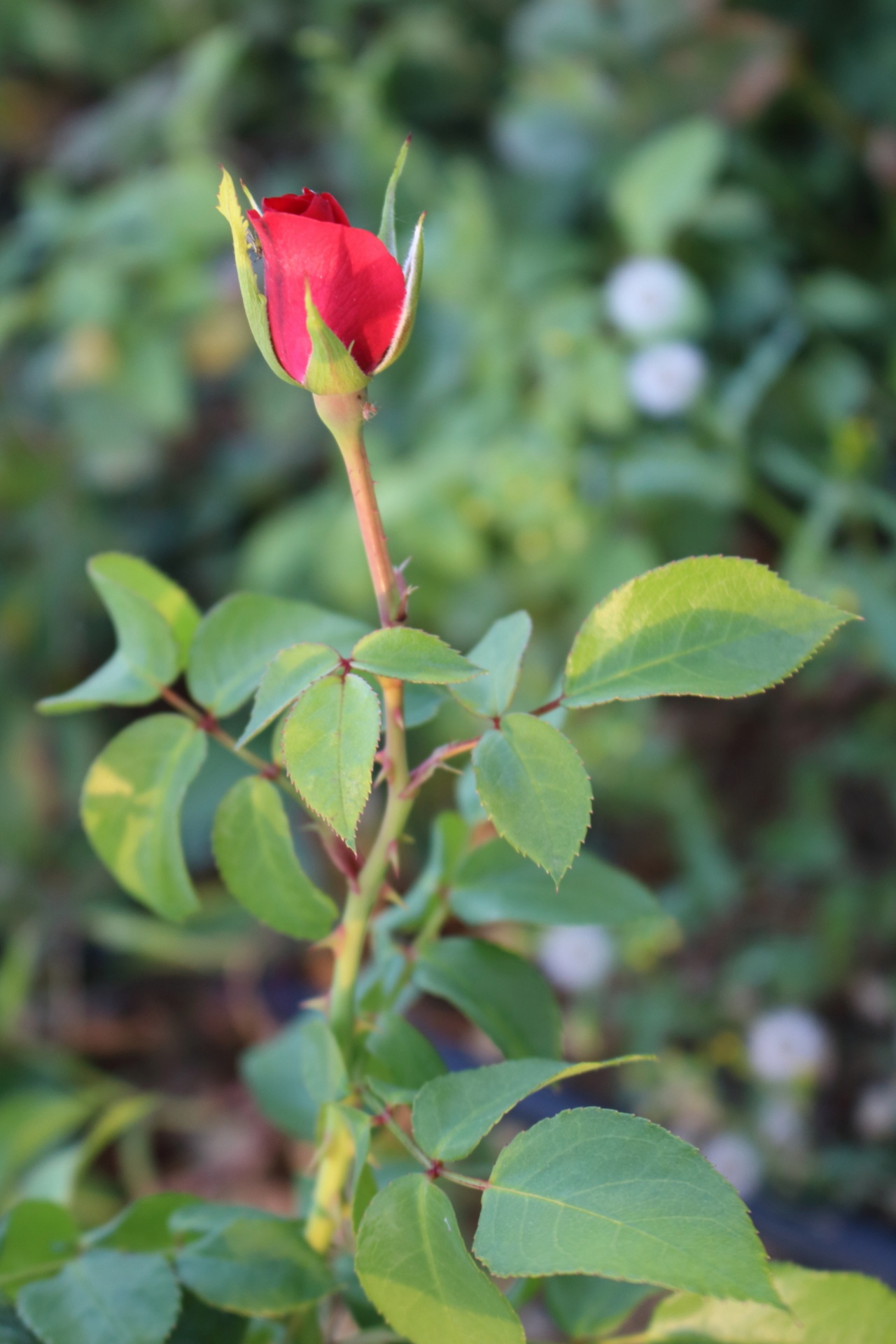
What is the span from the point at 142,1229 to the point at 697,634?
1.01ft

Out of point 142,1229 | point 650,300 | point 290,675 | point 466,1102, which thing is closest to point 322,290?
point 290,675

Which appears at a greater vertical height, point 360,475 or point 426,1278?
point 360,475

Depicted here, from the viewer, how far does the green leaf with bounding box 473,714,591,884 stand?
0.28 m

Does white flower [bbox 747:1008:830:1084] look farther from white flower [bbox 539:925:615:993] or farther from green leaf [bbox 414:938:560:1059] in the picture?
green leaf [bbox 414:938:560:1059]

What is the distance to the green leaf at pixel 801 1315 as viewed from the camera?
1.09 ft

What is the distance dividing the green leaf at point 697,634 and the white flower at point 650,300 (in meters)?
0.92

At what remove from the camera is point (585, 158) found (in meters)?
1.36

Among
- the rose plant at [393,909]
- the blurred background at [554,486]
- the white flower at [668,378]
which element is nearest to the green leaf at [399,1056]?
the rose plant at [393,909]

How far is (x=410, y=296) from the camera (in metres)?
0.27

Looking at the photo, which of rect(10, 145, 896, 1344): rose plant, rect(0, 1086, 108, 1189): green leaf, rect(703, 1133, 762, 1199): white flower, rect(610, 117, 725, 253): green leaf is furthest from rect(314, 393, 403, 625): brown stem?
rect(610, 117, 725, 253): green leaf

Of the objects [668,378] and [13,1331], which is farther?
[668,378]

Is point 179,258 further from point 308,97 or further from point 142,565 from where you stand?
point 142,565

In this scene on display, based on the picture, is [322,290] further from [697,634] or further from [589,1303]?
[589,1303]

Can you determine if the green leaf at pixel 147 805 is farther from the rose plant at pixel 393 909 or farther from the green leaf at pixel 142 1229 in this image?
the green leaf at pixel 142 1229
